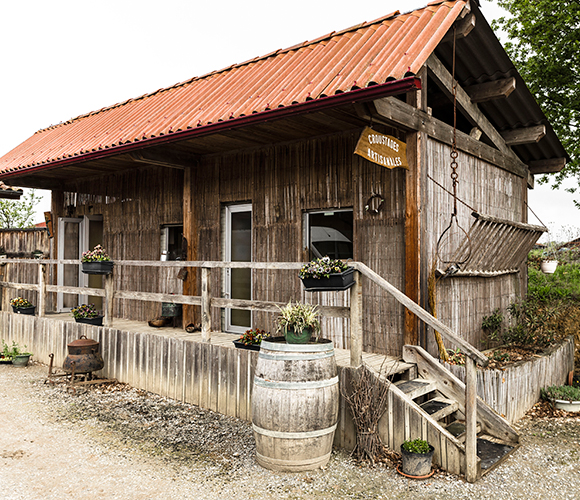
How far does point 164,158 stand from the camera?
7457 mm

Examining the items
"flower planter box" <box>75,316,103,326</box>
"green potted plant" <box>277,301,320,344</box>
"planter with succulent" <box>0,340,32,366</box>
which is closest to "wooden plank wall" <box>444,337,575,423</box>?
"green potted plant" <box>277,301,320,344</box>

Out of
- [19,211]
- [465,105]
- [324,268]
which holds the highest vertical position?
[19,211]

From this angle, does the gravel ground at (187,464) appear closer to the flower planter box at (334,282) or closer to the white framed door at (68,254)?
the flower planter box at (334,282)

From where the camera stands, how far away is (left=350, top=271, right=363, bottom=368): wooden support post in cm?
484

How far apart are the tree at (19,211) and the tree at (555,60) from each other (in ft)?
82.6

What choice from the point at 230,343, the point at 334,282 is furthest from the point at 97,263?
the point at 334,282

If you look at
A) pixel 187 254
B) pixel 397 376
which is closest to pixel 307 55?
pixel 187 254

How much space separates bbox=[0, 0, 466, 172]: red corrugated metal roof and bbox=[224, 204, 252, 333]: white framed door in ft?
5.72

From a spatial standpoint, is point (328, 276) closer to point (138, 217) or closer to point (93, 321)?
point (93, 321)

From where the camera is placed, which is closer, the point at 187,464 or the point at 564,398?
the point at 187,464

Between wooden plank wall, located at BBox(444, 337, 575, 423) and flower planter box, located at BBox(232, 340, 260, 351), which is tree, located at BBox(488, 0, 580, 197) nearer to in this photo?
wooden plank wall, located at BBox(444, 337, 575, 423)

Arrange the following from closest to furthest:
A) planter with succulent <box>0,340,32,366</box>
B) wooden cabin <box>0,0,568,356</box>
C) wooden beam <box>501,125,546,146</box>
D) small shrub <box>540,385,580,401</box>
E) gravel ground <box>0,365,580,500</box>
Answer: gravel ground <box>0,365,580,500</box>
wooden cabin <box>0,0,568,356</box>
small shrub <box>540,385,580,401</box>
wooden beam <box>501,125,546,146</box>
planter with succulent <box>0,340,32,366</box>

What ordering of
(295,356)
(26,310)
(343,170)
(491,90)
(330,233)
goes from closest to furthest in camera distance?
(295,356)
(343,170)
(330,233)
(491,90)
(26,310)

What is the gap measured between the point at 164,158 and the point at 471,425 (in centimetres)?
551
